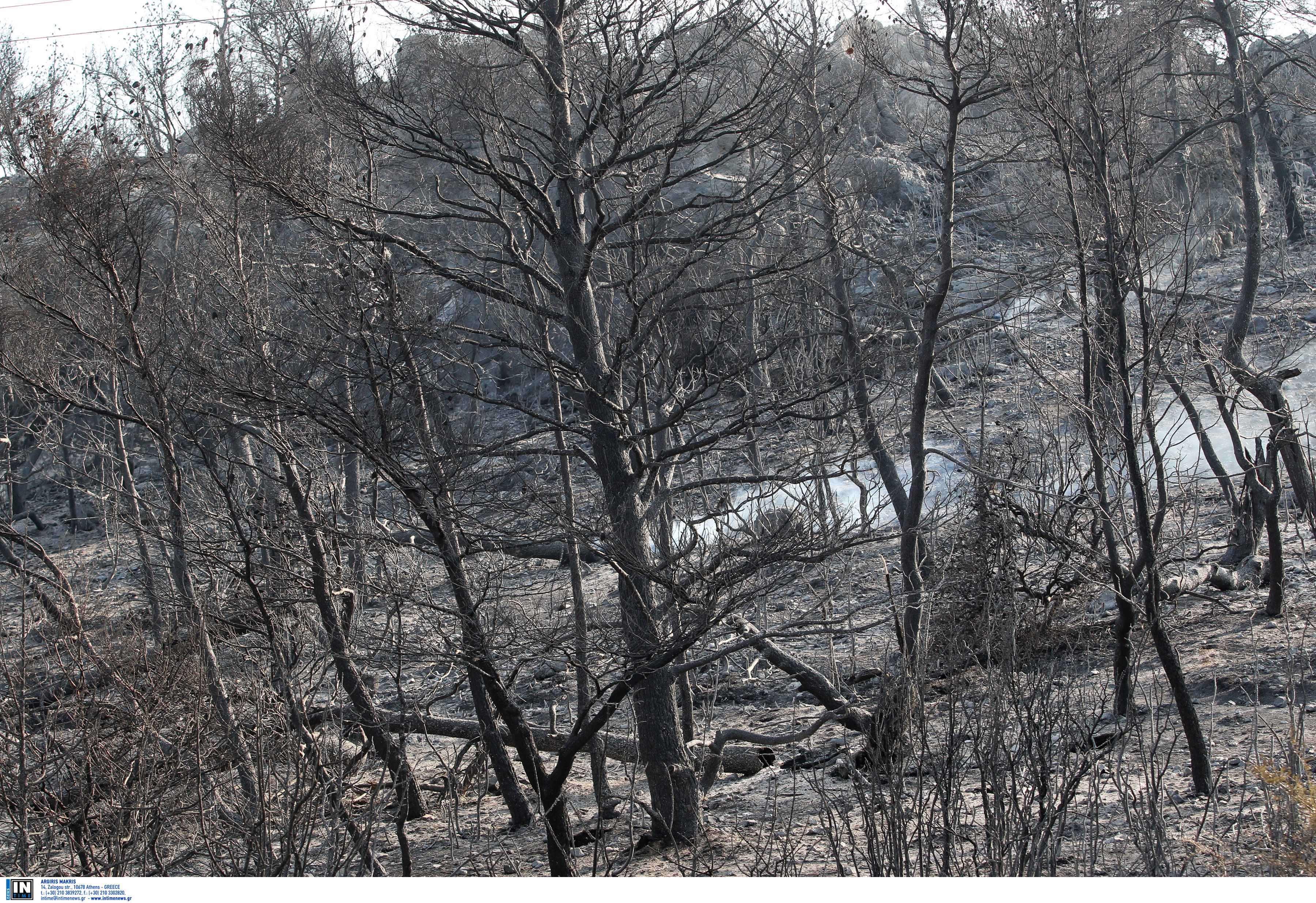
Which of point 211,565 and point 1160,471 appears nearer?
point 1160,471

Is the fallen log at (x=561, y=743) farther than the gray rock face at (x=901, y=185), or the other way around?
the gray rock face at (x=901, y=185)

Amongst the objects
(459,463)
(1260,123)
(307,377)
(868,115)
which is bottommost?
(459,463)

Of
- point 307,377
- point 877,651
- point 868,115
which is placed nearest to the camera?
point 307,377

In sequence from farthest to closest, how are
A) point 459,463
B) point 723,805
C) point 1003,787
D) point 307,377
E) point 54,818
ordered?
point 723,805
point 307,377
point 459,463
point 54,818
point 1003,787

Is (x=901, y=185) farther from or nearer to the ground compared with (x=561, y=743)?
farther from the ground

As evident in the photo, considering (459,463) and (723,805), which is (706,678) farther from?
(459,463)

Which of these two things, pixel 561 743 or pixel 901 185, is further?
pixel 901 185

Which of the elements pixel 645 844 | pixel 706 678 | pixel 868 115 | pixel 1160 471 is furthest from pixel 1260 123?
Answer: pixel 645 844

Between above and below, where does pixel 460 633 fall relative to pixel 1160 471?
below

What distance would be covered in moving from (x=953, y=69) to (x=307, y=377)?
6.50 meters

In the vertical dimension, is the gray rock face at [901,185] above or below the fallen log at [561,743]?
above

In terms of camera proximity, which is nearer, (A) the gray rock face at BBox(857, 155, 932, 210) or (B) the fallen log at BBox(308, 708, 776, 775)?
(B) the fallen log at BBox(308, 708, 776, 775)

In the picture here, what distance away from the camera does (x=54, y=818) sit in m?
5.86

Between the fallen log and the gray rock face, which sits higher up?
the gray rock face
